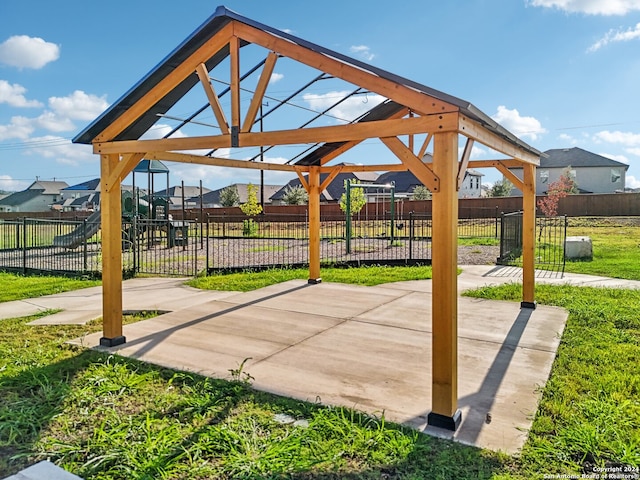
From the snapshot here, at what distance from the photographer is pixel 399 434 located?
3.04 meters

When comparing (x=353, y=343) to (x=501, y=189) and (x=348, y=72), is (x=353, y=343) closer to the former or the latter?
(x=348, y=72)

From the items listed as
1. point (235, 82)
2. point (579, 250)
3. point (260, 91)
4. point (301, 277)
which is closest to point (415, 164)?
point (260, 91)

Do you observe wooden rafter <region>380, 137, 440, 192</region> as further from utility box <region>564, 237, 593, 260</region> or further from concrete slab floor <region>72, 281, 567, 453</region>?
utility box <region>564, 237, 593, 260</region>

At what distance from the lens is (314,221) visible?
8281 millimetres

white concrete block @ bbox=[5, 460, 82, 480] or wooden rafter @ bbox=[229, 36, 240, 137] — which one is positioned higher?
wooden rafter @ bbox=[229, 36, 240, 137]

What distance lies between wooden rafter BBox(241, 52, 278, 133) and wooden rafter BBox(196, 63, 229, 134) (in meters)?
0.25

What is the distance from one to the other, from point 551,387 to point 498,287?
4.49m

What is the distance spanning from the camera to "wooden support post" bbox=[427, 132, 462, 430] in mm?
3186

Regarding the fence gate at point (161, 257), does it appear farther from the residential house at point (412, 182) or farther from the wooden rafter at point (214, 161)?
the residential house at point (412, 182)

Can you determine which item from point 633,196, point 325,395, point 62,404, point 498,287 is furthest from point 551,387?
point 633,196

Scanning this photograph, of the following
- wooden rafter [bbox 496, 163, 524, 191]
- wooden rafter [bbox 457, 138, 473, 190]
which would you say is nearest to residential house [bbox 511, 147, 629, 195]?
wooden rafter [bbox 496, 163, 524, 191]

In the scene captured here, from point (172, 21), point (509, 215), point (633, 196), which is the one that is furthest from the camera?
point (633, 196)

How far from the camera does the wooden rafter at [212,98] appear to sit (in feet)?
14.7

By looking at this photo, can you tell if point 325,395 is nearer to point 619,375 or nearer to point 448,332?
point 448,332
